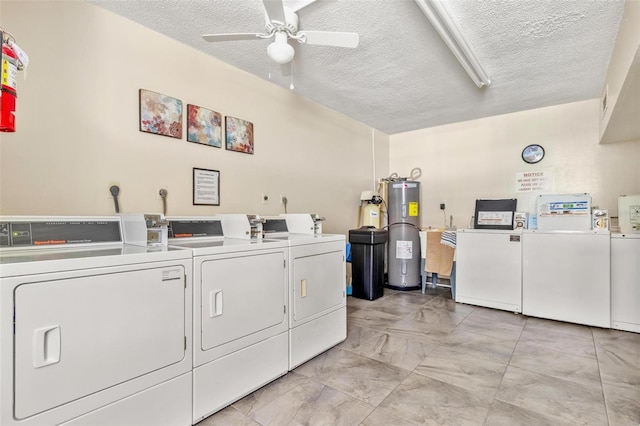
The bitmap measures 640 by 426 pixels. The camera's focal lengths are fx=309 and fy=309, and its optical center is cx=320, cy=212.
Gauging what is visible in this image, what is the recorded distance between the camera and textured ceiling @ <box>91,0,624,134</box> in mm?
2242

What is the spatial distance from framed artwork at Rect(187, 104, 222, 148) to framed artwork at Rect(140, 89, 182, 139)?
0.32 ft

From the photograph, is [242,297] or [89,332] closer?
[89,332]

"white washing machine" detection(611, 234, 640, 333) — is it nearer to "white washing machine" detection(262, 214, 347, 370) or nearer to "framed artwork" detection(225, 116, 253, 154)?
"white washing machine" detection(262, 214, 347, 370)

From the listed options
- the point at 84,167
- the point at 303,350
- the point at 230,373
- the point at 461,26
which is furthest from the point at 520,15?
the point at 84,167

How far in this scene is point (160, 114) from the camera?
2.55 meters

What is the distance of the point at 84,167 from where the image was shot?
85.4 inches

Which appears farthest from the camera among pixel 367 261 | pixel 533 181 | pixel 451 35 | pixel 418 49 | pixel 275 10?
pixel 533 181

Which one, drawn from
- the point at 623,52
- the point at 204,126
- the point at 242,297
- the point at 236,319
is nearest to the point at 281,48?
the point at 204,126

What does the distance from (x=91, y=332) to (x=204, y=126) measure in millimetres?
1998

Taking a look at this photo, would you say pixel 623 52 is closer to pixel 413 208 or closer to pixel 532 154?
pixel 532 154

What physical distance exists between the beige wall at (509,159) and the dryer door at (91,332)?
4437mm

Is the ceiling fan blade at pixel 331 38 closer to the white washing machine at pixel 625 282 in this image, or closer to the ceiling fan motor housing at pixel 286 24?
the ceiling fan motor housing at pixel 286 24

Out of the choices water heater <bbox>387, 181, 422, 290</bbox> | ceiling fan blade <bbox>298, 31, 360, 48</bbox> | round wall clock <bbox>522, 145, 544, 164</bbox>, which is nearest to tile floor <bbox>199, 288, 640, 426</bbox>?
water heater <bbox>387, 181, 422, 290</bbox>

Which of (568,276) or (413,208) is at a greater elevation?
(413,208)
